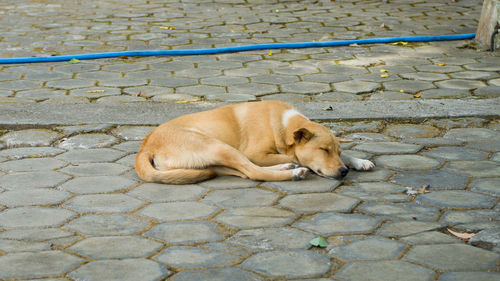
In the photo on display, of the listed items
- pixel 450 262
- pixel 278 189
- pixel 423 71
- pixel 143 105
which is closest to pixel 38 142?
pixel 143 105

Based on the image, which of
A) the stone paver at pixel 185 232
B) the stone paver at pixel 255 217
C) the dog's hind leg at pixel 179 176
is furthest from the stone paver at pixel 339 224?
the dog's hind leg at pixel 179 176

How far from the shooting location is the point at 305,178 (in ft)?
15.3

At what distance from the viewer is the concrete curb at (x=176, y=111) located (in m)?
5.91

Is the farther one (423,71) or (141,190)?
(423,71)

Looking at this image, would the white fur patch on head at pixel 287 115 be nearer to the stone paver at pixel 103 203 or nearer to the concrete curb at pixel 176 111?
the concrete curb at pixel 176 111

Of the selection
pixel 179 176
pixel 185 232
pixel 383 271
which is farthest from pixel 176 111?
Result: pixel 383 271

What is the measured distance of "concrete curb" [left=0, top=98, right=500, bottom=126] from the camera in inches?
233

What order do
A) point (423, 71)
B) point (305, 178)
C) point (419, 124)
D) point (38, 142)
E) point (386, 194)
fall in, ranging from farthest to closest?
1. point (423, 71)
2. point (419, 124)
3. point (38, 142)
4. point (305, 178)
5. point (386, 194)

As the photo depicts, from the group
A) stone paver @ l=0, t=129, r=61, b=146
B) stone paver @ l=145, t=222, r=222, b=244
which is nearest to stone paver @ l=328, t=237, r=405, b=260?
stone paver @ l=145, t=222, r=222, b=244

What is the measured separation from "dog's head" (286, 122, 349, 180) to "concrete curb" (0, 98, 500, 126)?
1190 mm

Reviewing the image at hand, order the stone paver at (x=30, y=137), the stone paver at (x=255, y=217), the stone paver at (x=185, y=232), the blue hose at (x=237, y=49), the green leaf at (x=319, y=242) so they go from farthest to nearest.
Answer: the blue hose at (x=237, y=49) < the stone paver at (x=30, y=137) < the stone paver at (x=255, y=217) < the stone paver at (x=185, y=232) < the green leaf at (x=319, y=242)

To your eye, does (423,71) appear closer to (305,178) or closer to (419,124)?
(419,124)

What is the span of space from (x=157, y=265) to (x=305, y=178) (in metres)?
1.54

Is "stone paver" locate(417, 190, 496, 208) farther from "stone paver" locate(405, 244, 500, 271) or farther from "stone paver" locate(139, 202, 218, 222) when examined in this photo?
"stone paver" locate(139, 202, 218, 222)
